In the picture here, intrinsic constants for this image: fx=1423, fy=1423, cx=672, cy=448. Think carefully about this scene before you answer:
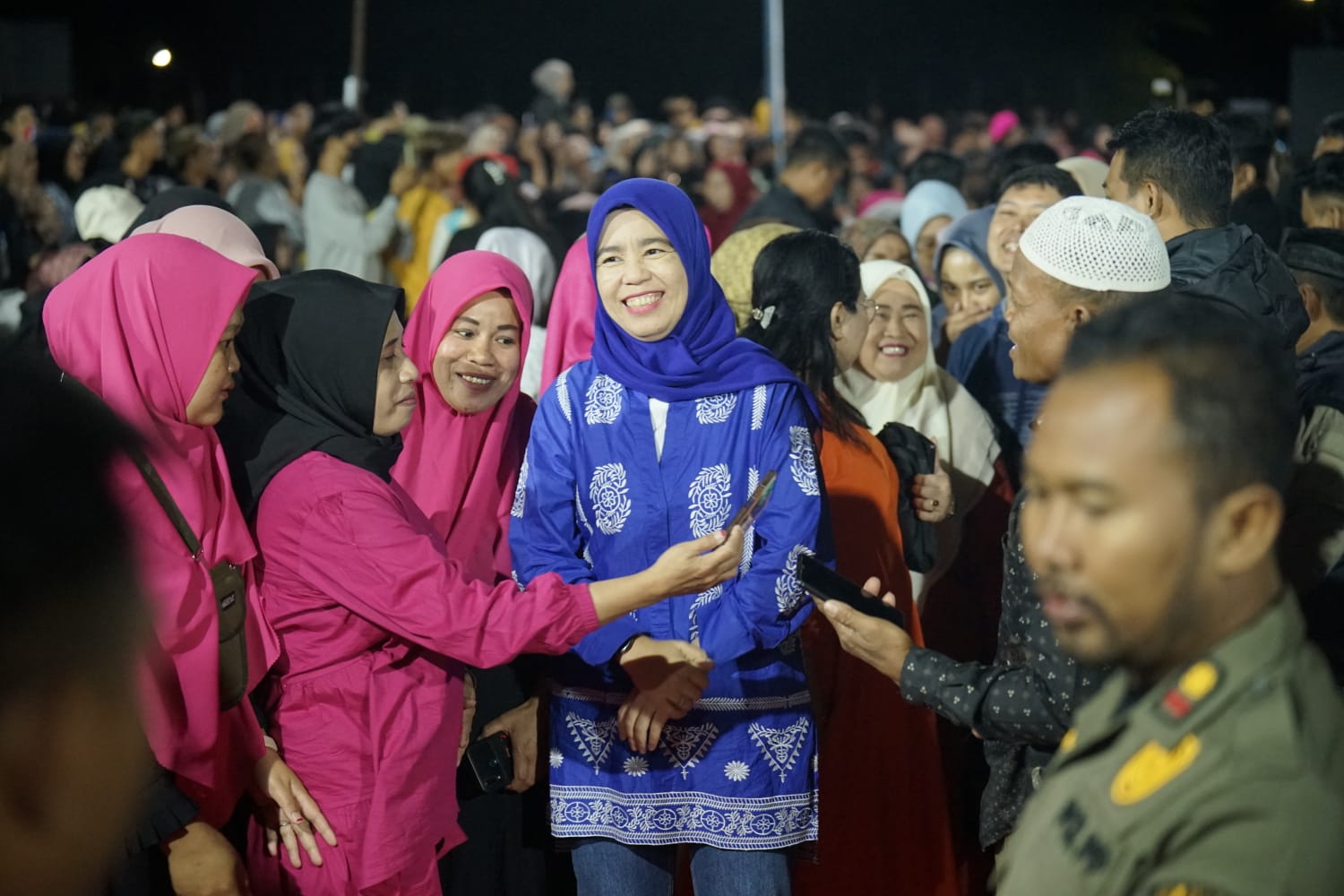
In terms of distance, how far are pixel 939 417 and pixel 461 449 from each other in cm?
148

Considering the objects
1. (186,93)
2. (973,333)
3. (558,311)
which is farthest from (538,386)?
(186,93)

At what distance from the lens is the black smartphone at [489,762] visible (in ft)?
10.1

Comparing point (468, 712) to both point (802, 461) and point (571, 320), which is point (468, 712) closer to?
point (802, 461)

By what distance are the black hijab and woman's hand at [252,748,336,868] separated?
48 cm

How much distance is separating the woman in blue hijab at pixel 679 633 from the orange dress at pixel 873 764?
0.59m

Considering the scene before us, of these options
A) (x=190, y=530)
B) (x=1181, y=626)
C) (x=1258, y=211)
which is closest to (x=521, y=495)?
(x=190, y=530)

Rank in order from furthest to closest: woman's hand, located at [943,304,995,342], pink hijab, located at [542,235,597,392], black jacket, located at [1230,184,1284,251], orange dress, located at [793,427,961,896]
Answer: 1. black jacket, located at [1230,184,1284,251]
2. woman's hand, located at [943,304,995,342]
3. pink hijab, located at [542,235,597,392]
4. orange dress, located at [793,427,961,896]

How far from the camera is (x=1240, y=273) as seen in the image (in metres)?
3.06

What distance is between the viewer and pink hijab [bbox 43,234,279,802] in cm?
243

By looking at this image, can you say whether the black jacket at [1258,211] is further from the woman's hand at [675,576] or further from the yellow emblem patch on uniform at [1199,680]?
the yellow emblem patch on uniform at [1199,680]

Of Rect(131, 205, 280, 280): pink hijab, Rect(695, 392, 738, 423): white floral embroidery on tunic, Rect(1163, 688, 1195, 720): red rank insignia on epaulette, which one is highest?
Rect(131, 205, 280, 280): pink hijab

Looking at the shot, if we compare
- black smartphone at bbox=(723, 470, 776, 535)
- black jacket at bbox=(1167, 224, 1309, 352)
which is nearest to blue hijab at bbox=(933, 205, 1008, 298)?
black jacket at bbox=(1167, 224, 1309, 352)

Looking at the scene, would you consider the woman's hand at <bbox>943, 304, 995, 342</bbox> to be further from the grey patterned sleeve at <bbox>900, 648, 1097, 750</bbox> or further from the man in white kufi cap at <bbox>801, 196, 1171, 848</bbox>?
the grey patterned sleeve at <bbox>900, 648, 1097, 750</bbox>

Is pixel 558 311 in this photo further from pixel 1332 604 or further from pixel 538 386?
pixel 1332 604
